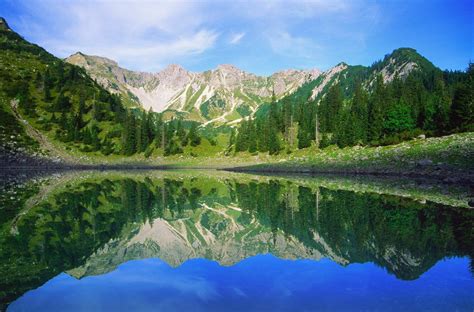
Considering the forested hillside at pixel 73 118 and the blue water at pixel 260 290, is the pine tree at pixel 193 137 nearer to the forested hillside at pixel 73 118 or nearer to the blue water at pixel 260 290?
the forested hillside at pixel 73 118

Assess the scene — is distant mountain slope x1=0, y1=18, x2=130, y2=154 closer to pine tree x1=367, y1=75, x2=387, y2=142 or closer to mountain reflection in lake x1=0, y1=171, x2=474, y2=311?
pine tree x1=367, y1=75, x2=387, y2=142

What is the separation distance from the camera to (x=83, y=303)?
922 centimetres

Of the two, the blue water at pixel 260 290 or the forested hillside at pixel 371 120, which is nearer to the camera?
the blue water at pixel 260 290

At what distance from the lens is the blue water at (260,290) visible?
896cm

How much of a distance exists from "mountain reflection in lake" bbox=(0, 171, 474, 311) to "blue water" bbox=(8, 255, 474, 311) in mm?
31

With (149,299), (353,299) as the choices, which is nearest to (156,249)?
(149,299)

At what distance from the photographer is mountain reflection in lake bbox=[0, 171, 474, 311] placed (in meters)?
9.41

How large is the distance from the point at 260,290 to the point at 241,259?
3715mm

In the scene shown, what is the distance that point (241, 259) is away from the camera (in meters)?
13.9

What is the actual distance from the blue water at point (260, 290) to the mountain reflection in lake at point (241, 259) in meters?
0.03

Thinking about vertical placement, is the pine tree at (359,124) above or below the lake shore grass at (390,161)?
above

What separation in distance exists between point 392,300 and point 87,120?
148 m

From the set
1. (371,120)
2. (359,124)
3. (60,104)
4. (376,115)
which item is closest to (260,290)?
(359,124)

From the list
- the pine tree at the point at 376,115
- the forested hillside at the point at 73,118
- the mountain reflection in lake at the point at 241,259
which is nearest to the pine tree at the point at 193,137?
the forested hillside at the point at 73,118
